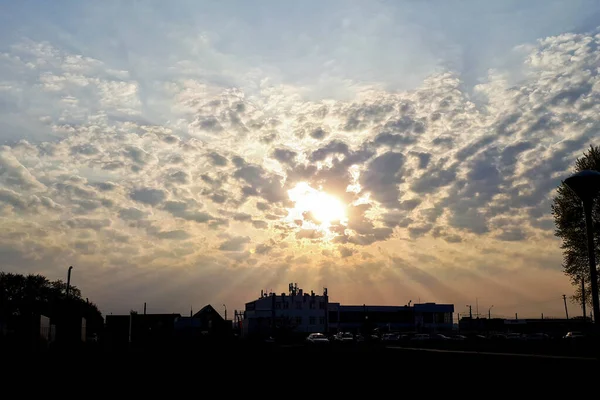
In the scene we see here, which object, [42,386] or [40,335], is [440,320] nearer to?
[40,335]

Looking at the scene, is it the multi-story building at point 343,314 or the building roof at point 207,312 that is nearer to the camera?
the building roof at point 207,312

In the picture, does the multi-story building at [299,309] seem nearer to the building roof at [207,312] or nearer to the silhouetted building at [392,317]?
the silhouetted building at [392,317]

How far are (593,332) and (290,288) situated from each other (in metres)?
119

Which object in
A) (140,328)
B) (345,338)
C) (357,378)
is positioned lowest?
(345,338)

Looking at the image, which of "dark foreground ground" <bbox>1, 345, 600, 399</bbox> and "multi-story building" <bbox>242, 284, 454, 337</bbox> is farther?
"multi-story building" <bbox>242, 284, 454, 337</bbox>

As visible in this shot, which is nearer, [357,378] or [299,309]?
[357,378]

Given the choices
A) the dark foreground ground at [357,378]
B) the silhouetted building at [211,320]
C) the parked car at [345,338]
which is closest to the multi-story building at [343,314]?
the silhouetted building at [211,320]

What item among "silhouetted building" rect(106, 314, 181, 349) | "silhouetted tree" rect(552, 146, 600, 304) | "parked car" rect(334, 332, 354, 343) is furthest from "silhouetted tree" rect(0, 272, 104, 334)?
"silhouetted tree" rect(552, 146, 600, 304)

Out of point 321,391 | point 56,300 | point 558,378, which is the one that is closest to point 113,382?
point 321,391

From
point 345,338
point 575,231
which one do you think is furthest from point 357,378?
point 345,338

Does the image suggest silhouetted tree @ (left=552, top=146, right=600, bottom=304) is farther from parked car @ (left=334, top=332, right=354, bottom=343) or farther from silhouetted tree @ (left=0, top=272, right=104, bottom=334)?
silhouetted tree @ (left=0, top=272, right=104, bottom=334)

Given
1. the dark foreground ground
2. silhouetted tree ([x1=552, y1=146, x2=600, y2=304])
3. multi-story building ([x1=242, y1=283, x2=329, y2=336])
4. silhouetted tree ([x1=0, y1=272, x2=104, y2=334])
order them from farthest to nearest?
multi-story building ([x1=242, y1=283, x2=329, y2=336]) < silhouetted tree ([x1=0, y1=272, x2=104, y2=334]) < silhouetted tree ([x1=552, y1=146, x2=600, y2=304]) < the dark foreground ground

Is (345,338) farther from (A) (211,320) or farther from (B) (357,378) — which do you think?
(B) (357,378)

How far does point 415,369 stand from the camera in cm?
1638
